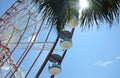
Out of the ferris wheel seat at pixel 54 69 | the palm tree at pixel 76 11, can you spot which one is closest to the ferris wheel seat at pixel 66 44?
the ferris wheel seat at pixel 54 69

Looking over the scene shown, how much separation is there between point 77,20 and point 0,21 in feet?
46.6

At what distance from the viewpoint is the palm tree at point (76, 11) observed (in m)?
4.69

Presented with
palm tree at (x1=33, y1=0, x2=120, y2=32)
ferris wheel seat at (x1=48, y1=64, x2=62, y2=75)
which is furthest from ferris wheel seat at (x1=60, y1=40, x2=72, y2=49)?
palm tree at (x1=33, y1=0, x2=120, y2=32)

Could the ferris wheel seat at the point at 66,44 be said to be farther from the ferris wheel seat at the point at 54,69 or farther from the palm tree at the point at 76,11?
the palm tree at the point at 76,11

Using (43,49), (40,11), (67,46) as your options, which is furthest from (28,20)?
(40,11)

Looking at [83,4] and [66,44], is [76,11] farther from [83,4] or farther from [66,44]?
[66,44]

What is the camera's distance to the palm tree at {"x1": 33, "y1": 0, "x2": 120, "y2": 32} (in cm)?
469

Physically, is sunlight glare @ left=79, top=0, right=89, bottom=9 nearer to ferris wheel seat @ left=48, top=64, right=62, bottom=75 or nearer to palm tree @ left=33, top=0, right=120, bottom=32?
palm tree @ left=33, top=0, right=120, bottom=32

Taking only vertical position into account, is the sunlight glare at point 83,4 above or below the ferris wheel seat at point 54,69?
above

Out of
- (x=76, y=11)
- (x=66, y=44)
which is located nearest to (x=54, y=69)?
(x=66, y=44)

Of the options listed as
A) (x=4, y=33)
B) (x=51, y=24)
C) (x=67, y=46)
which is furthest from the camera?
(x=4, y=33)

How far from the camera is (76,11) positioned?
189 inches

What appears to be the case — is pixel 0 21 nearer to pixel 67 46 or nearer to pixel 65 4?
pixel 67 46

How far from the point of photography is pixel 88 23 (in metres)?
4.85
